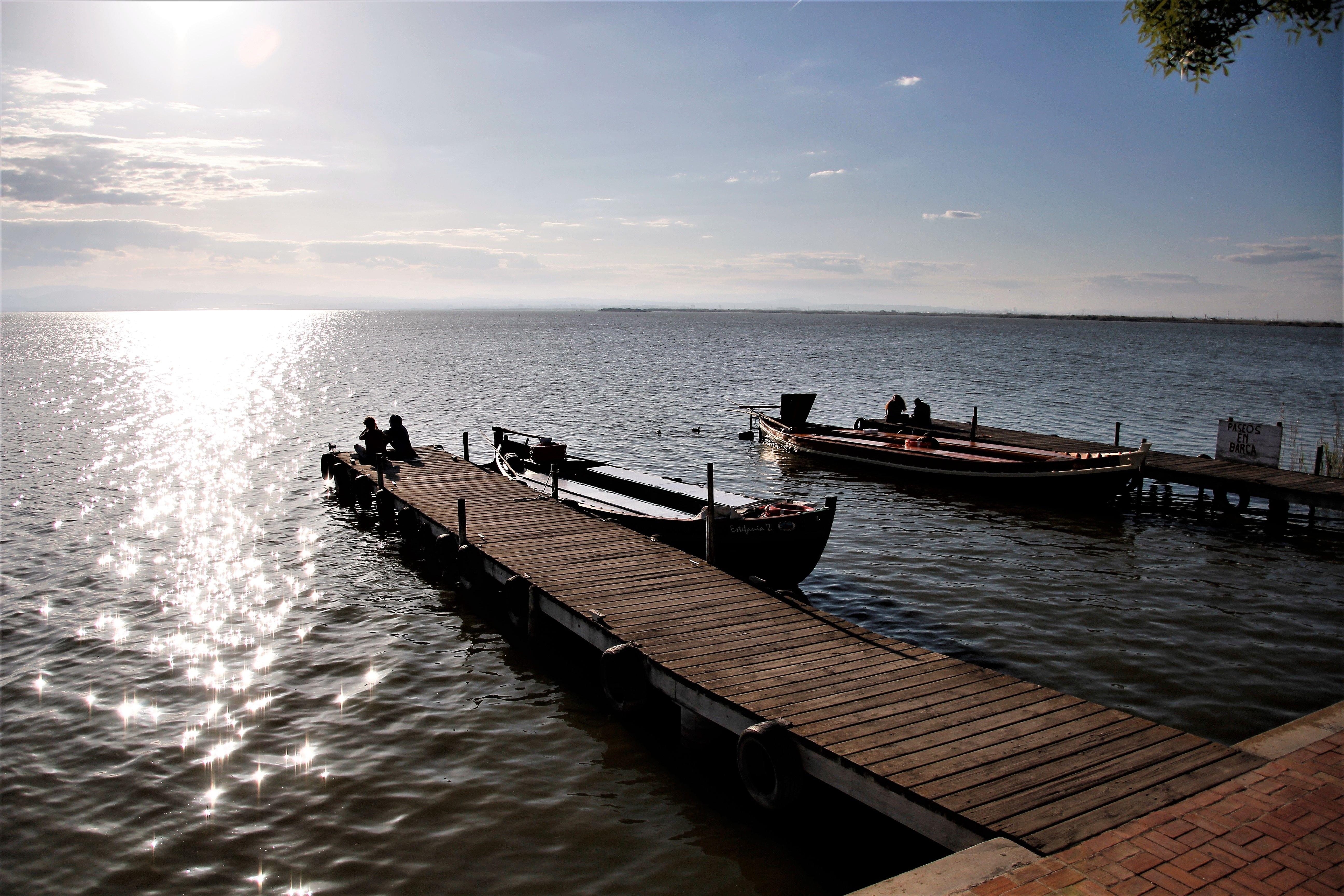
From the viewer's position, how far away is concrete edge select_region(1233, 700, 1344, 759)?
280 inches

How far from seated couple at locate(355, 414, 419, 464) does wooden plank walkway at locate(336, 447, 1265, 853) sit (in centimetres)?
1134

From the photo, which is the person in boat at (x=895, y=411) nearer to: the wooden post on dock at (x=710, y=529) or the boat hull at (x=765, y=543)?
the boat hull at (x=765, y=543)

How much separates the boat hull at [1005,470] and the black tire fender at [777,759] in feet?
57.8

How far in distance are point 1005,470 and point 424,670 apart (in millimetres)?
18128

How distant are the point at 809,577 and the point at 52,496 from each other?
22.1 m

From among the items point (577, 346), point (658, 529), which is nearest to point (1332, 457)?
point (658, 529)

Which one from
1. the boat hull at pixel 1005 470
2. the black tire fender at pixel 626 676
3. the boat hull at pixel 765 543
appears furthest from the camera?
the boat hull at pixel 1005 470

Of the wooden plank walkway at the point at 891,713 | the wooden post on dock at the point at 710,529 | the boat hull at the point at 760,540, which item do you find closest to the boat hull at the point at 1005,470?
the boat hull at the point at 760,540

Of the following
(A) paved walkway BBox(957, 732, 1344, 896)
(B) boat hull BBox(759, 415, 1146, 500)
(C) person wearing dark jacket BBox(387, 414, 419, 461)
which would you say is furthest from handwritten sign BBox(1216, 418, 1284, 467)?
(C) person wearing dark jacket BBox(387, 414, 419, 461)

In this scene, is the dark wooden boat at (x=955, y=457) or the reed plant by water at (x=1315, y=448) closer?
the dark wooden boat at (x=955, y=457)

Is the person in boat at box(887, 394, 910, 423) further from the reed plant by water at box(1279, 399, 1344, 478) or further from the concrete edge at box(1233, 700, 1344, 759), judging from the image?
the concrete edge at box(1233, 700, 1344, 759)

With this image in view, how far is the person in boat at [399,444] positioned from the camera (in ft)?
78.7

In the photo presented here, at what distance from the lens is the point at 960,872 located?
550 centimetres

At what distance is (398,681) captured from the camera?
1168cm
